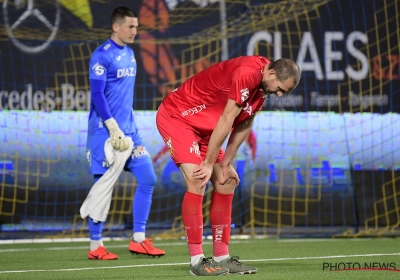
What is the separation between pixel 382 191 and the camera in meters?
9.69

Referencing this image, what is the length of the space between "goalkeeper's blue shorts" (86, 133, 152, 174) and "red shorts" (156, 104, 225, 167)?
1.52 meters

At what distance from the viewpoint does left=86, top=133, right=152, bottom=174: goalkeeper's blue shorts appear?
24.0 ft

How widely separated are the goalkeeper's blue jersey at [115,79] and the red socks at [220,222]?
179 centimetres

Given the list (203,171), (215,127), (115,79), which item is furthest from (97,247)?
(215,127)

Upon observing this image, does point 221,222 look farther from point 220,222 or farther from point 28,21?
point 28,21

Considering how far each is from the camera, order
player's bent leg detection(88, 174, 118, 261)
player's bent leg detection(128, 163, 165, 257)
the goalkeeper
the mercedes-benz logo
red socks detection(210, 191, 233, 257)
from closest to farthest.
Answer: red socks detection(210, 191, 233, 257)
player's bent leg detection(88, 174, 118, 261)
the goalkeeper
player's bent leg detection(128, 163, 165, 257)
the mercedes-benz logo

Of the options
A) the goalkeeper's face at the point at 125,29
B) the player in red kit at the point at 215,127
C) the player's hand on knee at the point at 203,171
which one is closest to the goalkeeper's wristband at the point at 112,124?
the goalkeeper's face at the point at 125,29

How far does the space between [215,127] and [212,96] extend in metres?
0.37

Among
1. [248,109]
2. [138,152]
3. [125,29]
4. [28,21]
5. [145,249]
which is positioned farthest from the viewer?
[28,21]

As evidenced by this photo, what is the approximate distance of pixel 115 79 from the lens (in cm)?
727

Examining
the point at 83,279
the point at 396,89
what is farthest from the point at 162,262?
the point at 396,89

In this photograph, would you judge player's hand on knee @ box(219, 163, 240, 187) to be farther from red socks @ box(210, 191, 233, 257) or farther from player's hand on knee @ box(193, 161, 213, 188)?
player's hand on knee @ box(193, 161, 213, 188)

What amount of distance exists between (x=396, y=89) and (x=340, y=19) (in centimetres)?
103

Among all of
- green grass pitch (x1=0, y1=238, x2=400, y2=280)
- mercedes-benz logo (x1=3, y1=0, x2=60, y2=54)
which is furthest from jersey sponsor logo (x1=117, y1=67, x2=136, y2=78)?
mercedes-benz logo (x1=3, y1=0, x2=60, y2=54)
